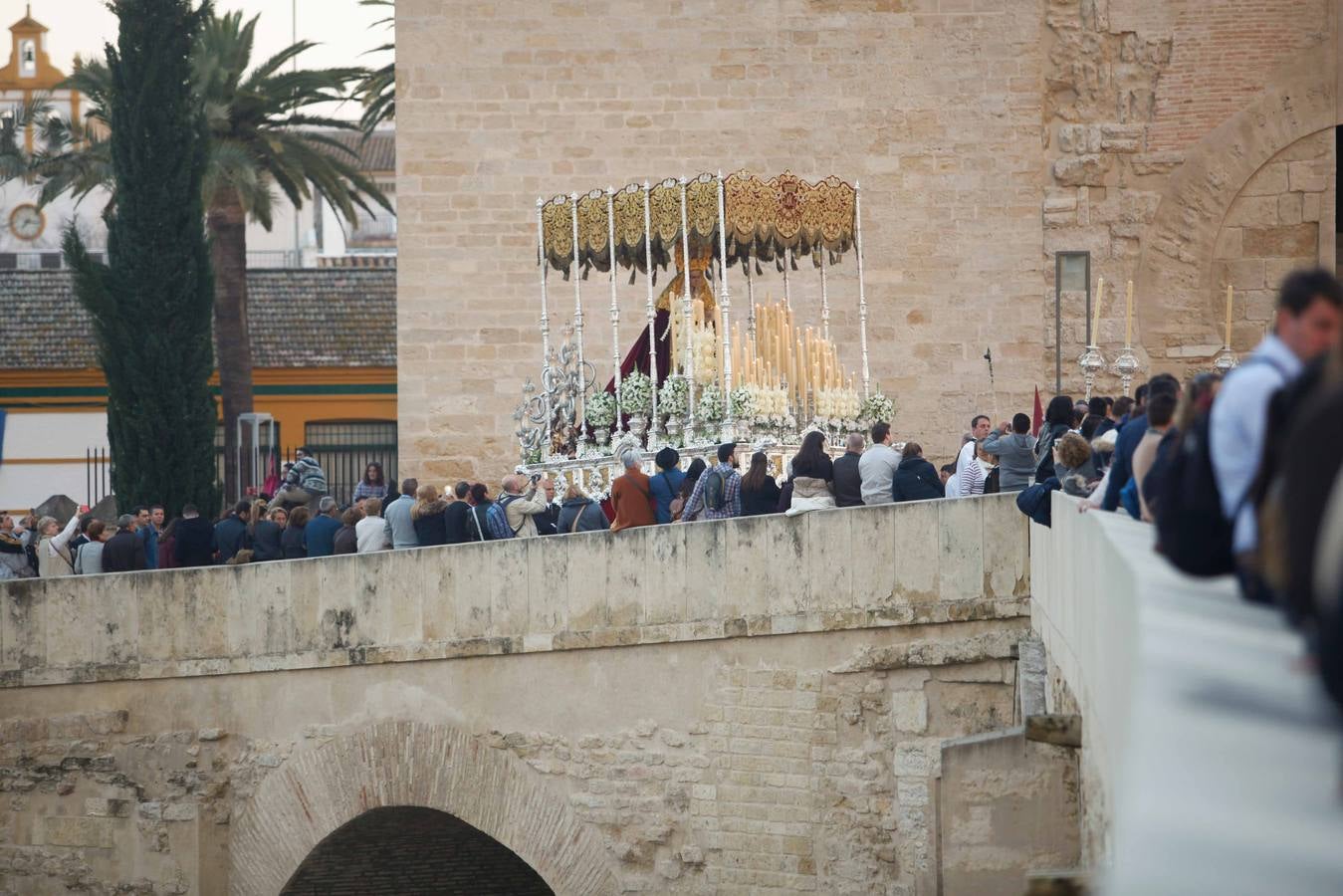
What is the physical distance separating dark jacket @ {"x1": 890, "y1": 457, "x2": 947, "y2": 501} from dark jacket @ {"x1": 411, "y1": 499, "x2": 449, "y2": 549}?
330 cm

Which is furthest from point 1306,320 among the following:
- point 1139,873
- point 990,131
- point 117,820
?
point 990,131

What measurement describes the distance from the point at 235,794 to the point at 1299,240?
11838mm

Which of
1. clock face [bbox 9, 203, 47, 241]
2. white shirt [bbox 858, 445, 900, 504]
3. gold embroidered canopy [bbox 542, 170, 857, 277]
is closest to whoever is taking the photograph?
white shirt [bbox 858, 445, 900, 504]

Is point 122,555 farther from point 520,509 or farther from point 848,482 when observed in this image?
point 848,482

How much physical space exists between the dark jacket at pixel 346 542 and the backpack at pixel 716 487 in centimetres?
302

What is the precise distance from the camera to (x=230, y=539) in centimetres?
1605

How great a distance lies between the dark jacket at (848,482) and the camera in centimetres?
1313

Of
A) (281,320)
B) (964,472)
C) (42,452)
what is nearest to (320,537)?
(964,472)

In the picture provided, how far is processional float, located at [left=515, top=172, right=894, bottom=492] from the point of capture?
1520 centimetres

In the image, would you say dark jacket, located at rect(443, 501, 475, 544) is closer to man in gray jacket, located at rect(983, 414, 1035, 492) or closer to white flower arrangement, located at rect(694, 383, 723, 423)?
white flower arrangement, located at rect(694, 383, 723, 423)

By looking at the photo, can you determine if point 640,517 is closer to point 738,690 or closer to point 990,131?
point 738,690

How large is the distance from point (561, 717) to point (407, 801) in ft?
4.23

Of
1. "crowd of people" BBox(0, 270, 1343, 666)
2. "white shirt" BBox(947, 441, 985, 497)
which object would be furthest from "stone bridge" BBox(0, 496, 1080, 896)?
"white shirt" BBox(947, 441, 985, 497)

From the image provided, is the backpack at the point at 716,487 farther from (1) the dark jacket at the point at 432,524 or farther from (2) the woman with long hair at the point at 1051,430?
(2) the woman with long hair at the point at 1051,430
